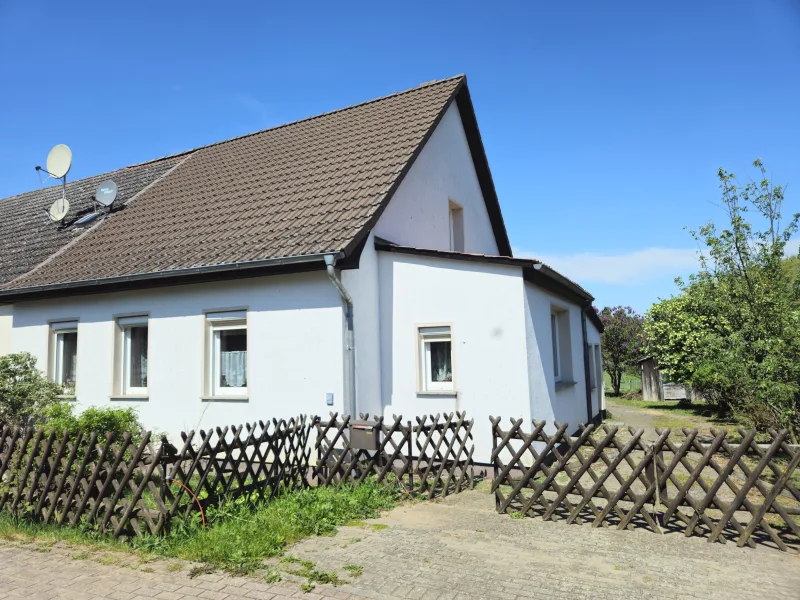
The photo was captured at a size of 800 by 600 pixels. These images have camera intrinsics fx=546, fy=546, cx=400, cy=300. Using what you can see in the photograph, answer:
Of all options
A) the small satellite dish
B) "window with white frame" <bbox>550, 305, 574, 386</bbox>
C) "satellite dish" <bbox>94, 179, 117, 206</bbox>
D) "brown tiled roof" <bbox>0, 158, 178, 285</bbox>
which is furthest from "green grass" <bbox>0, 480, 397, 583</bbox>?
"satellite dish" <bbox>94, 179, 117, 206</bbox>

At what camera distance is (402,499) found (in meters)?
7.45

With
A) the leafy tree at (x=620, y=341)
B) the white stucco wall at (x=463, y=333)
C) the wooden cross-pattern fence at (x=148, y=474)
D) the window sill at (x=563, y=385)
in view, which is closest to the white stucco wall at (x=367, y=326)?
the white stucco wall at (x=463, y=333)

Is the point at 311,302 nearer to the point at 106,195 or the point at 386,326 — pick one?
the point at 386,326

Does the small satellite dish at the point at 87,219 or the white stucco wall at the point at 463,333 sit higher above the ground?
the small satellite dish at the point at 87,219

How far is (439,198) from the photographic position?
43.6 feet

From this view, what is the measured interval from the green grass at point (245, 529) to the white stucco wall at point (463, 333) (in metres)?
2.51

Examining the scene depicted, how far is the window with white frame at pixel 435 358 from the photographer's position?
9.68 metres

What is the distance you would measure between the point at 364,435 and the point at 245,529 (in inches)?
86.6

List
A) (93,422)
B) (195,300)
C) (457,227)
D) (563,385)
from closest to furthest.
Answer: (93,422)
(195,300)
(563,385)
(457,227)

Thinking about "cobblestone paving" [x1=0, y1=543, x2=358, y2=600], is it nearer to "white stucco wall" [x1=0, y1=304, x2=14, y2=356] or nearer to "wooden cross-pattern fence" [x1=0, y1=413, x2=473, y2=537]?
"wooden cross-pattern fence" [x1=0, y1=413, x2=473, y2=537]

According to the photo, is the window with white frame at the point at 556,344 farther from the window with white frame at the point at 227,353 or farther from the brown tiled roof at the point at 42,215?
the brown tiled roof at the point at 42,215

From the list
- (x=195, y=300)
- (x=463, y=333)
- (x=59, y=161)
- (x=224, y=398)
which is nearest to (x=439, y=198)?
(x=463, y=333)

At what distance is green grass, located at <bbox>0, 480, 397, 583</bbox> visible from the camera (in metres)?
5.31

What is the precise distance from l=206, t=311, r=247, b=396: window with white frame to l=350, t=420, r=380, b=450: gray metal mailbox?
2986 millimetres
